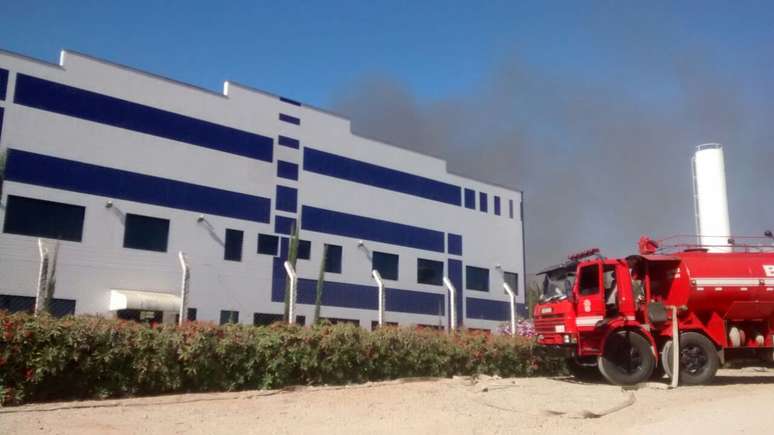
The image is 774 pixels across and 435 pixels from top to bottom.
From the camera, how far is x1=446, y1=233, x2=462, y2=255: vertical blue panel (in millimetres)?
38094

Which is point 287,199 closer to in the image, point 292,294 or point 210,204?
point 210,204

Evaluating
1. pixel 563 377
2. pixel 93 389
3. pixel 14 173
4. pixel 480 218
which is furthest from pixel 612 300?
pixel 480 218

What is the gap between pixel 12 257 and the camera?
22.2 meters

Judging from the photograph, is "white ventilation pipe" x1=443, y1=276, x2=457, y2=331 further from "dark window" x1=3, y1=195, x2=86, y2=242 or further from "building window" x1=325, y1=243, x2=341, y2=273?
"dark window" x1=3, y1=195, x2=86, y2=242

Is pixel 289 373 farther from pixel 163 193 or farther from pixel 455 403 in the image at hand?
pixel 163 193

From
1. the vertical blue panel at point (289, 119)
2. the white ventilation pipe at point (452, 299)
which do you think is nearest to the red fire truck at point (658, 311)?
the white ventilation pipe at point (452, 299)

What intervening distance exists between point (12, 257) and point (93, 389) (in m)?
12.9

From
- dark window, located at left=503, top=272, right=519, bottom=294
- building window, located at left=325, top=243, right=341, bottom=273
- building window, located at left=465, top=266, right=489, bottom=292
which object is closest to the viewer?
building window, located at left=325, top=243, right=341, bottom=273

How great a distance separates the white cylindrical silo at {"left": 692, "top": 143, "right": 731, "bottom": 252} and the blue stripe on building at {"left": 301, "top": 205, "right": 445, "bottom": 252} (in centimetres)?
1494

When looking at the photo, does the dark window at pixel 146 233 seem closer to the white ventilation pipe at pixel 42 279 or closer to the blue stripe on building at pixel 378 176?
the white ventilation pipe at pixel 42 279

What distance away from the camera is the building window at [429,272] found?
119 feet

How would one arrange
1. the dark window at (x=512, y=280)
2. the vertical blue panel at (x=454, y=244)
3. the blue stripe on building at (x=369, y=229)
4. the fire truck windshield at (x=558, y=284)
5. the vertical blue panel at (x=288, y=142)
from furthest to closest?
the dark window at (x=512, y=280)
the vertical blue panel at (x=454, y=244)
the blue stripe on building at (x=369, y=229)
the vertical blue panel at (x=288, y=142)
the fire truck windshield at (x=558, y=284)

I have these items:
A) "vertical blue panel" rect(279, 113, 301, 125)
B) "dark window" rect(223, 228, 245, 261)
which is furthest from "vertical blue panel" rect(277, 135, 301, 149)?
"dark window" rect(223, 228, 245, 261)

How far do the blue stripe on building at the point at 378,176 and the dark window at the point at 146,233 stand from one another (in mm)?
8026
